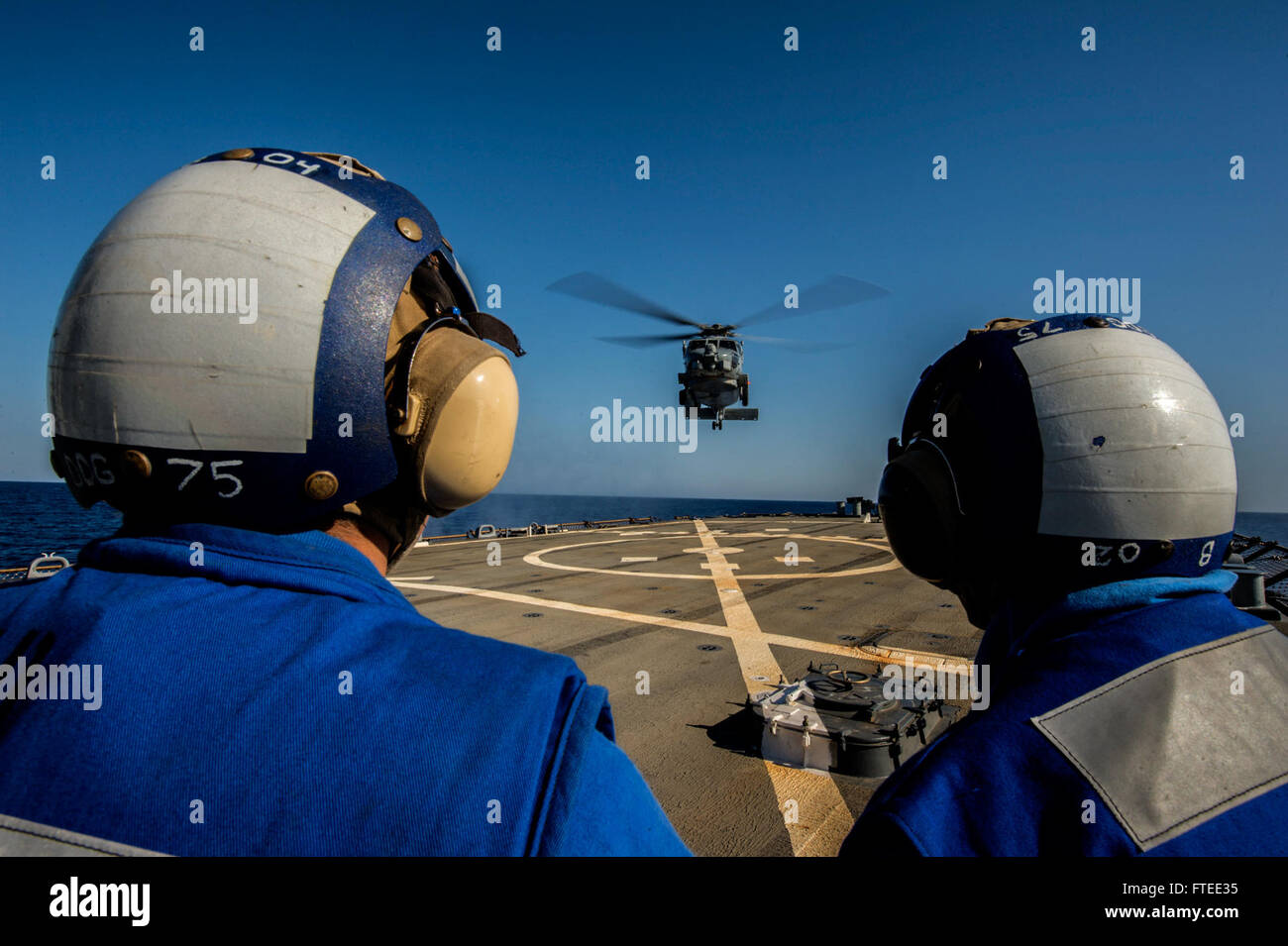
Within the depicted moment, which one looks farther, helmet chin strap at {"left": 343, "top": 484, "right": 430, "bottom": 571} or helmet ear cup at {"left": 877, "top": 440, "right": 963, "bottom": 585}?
helmet ear cup at {"left": 877, "top": 440, "right": 963, "bottom": 585}

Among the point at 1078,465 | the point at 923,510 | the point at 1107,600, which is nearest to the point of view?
the point at 1107,600

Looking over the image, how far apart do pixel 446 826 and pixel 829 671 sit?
322 inches

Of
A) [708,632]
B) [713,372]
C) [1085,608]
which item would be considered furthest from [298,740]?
[713,372]

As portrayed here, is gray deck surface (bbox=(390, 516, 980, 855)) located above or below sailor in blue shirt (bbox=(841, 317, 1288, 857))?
below

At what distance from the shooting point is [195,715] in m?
1.08

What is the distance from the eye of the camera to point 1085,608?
2188mm

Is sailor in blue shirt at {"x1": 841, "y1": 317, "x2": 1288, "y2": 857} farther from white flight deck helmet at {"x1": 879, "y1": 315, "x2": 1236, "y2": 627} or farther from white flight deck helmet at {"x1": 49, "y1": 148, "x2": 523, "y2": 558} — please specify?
white flight deck helmet at {"x1": 49, "y1": 148, "x2": 523, "y2": 558}

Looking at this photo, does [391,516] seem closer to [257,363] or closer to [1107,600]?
[257,363]

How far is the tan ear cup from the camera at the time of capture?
1.82m

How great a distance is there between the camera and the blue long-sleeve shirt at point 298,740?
3.34ft

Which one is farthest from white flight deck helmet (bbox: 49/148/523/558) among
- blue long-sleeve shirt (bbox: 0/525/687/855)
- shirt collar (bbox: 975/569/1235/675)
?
shirt collar (bbox: 975/569/1235/675)

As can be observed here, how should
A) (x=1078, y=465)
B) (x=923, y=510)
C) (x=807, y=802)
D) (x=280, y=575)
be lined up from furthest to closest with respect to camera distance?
(x=807, y=802) → (x=923, y=510) → (x=1078, y=465) → (x=280, y=575)

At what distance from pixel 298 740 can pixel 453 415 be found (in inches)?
38.8

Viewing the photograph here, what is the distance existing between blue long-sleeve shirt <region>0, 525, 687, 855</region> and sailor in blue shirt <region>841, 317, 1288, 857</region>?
1116 mm
